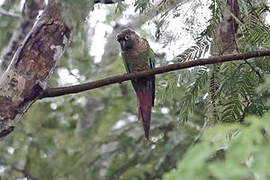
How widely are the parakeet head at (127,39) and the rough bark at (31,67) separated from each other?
1.22 m

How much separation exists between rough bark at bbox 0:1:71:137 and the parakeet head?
1.22 m

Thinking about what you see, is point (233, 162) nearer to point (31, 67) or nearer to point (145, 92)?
point (31, 67)

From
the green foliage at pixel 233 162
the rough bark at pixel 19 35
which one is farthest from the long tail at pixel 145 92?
the green foliage at pixel 233 162

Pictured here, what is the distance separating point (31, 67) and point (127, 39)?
4.83 ft

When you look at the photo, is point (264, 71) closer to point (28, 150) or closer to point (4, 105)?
point (4, 105)

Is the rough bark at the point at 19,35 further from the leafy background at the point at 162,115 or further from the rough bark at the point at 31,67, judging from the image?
the rough bark at the point at 31,67

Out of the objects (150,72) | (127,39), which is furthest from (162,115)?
(150,72)

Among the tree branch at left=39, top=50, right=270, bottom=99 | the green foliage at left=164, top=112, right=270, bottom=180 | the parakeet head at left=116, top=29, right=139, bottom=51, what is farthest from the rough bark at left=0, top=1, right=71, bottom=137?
the green foliage at left=164, top=112, right=270, bottom=180

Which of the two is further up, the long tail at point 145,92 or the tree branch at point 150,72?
the tree branch at point 150,72

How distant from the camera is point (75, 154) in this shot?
20.8ft

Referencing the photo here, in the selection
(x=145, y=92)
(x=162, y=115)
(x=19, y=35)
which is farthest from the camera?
(x=162, y=115)

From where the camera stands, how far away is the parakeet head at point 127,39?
441 centimetres

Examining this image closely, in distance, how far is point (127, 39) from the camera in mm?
4410

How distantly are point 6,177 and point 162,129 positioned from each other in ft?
8.62
